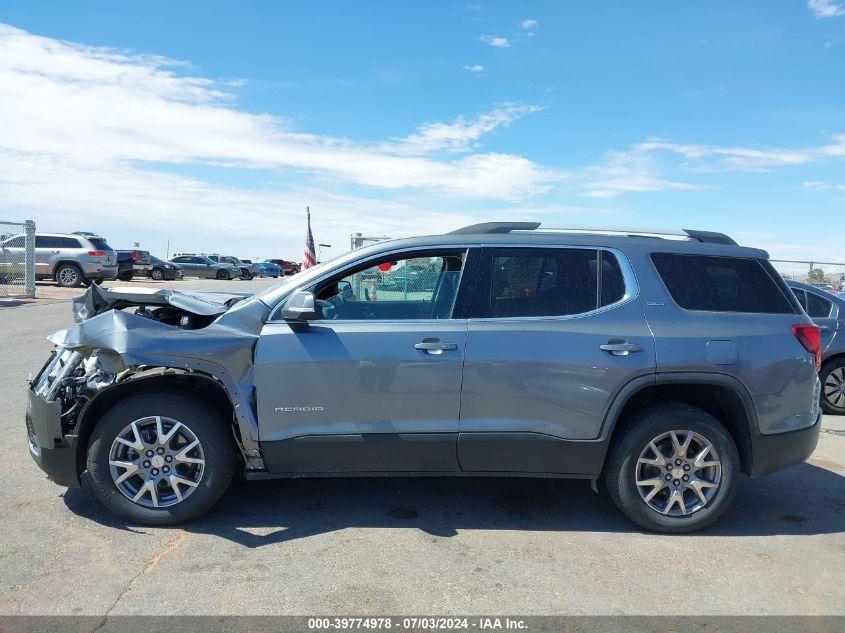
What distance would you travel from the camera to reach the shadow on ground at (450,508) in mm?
4301

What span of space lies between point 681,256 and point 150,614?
3.65m

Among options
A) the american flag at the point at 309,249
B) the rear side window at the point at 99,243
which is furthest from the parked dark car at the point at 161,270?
the american flag at the point at 309,249

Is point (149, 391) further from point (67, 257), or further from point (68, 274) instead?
point (68, 274)

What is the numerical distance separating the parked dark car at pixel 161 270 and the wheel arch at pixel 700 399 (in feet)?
117

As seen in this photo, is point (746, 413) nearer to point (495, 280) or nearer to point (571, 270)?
point (571, 270)

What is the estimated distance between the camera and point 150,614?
10.6ft

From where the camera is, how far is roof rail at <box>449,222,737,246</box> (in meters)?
4.57

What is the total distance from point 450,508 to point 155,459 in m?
1.89

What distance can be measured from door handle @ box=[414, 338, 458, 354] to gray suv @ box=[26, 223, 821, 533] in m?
0.01

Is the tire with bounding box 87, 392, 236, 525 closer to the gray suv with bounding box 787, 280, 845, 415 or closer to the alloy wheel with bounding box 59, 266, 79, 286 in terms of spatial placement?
the gray suv with bounding box 787, 280, 845, 415

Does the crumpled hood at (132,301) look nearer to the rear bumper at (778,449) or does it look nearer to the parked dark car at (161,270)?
the rear bumper at (778,449)

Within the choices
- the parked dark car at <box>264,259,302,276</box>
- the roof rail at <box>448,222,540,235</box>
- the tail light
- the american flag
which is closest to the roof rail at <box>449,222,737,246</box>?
the roof rail at <box>448,222,540,235</box>

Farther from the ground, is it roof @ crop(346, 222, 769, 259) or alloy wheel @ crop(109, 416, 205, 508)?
roof @ crop(346, 222, 769, 259)

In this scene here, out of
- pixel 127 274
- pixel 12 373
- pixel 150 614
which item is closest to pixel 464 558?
pixel 150 614
